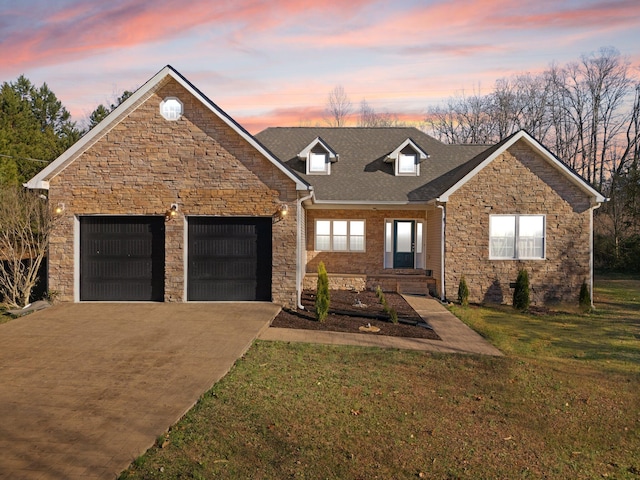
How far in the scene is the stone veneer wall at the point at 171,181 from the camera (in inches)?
517

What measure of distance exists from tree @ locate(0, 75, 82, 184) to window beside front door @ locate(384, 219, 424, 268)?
2198 cm

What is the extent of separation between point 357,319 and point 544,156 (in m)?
8.89

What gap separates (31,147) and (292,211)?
101ft

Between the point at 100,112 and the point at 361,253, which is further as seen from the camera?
the point at 100,112

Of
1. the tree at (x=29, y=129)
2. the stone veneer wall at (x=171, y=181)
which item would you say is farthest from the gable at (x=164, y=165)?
the tree at (x=29, y=129)

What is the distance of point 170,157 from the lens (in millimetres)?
13164

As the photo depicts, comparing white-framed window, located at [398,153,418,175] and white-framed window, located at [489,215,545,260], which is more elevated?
white-framed window, located at [398,153,418,175]

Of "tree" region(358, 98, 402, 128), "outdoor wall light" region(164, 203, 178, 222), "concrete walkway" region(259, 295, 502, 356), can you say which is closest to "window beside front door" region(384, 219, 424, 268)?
"concrete walkway" region(259, 295, 502, 356)

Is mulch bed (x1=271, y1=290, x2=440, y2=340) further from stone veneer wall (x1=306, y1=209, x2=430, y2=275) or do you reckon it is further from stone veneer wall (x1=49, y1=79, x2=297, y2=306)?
stone veneer wall (x1=306, y1=209, x2=430, y2=275)

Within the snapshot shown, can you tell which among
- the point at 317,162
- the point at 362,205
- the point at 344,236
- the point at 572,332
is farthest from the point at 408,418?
the point at 317,162

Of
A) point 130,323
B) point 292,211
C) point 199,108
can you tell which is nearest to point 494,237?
point 292,211

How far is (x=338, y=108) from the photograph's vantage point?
42750mm

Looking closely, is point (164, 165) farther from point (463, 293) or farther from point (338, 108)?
point (338, 108)

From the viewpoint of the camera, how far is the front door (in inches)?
755
